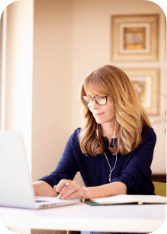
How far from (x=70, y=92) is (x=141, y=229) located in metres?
1.60

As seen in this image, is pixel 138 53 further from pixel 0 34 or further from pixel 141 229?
pixel 141 229

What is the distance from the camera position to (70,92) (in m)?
2.26

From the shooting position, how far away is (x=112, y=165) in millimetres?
1507

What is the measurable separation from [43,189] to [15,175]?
426mm

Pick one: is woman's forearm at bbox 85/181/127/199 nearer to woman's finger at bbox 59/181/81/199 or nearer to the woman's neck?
woman's finger at bbox 59/181/81/199

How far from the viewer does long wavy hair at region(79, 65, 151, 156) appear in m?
1.50

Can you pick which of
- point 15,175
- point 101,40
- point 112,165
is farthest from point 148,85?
point 15,175

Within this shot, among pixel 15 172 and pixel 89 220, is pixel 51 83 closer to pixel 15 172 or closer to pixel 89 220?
pixel 15 172

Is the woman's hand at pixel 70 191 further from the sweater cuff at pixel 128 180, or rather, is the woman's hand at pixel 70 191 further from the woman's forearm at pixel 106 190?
the sweater cuff at pixel 128 180

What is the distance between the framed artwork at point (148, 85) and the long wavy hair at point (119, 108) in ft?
1.96

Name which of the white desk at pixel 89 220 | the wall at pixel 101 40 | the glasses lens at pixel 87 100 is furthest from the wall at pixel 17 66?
the white desk at pixel 89 220

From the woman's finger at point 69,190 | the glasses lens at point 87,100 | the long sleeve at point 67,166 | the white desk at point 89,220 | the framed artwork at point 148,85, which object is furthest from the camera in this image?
the framed artwork at point 148,85

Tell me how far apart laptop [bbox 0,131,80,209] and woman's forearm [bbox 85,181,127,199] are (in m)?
0.20

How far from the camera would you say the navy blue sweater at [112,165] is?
4.25 ft
